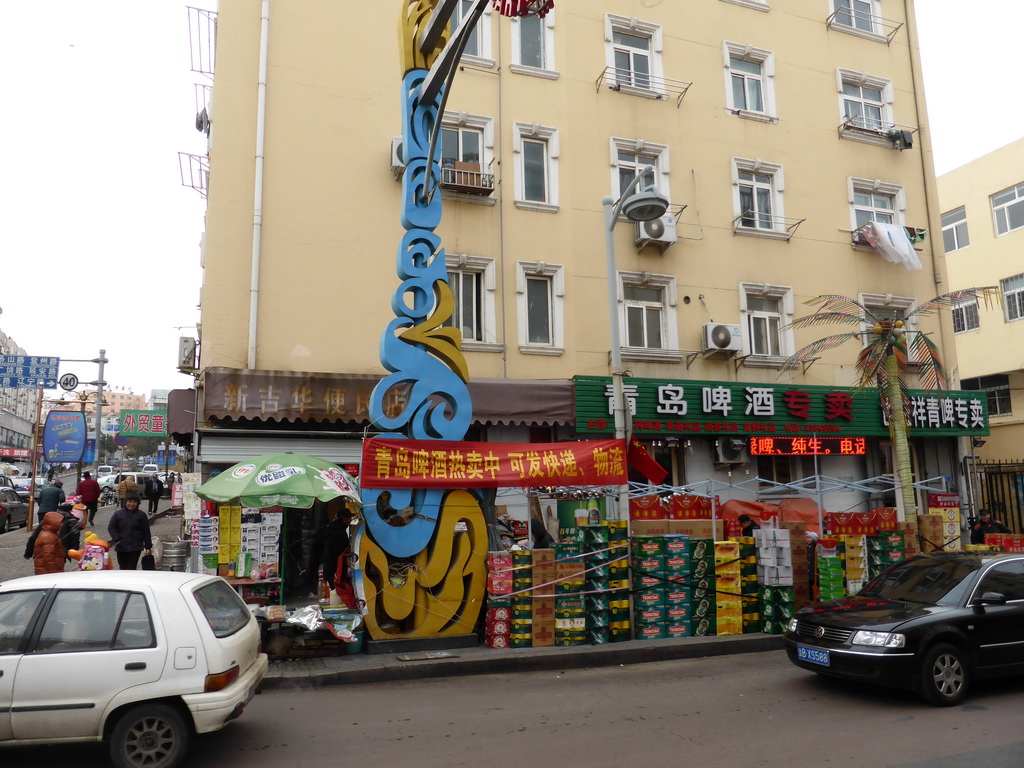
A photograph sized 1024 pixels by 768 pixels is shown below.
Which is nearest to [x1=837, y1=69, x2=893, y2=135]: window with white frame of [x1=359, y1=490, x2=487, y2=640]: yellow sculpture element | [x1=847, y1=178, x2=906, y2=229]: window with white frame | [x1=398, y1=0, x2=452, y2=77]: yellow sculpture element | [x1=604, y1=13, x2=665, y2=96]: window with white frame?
[x1=847, y1=178, x2=906, y2=229]: window with white frame

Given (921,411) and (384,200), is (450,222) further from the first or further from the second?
(921,411)

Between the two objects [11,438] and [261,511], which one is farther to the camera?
[11,438]

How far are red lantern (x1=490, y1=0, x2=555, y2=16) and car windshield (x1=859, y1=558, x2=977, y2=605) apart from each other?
299 inches

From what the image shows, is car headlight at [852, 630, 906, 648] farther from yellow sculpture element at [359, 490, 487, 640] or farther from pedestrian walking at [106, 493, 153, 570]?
pedestrian walking at [106, 493, 153, 570]

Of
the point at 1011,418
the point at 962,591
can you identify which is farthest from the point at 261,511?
the point at 1011,418

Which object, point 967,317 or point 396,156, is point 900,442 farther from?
point 967,317

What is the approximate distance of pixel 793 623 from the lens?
8.56 metres

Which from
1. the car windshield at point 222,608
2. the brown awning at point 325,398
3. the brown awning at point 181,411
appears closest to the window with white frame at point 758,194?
the brown awning at point 325,398

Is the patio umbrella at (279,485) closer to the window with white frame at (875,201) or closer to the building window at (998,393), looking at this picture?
the window with white frame at (875,201)

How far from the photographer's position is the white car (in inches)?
212

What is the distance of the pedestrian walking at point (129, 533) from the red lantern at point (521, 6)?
9526mm

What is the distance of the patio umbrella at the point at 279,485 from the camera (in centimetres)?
1015

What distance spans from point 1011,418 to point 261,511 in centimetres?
2486

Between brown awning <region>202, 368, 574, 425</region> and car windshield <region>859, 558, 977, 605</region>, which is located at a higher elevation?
brown awning <region>202, 368, 574, 425</region>
